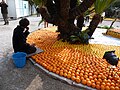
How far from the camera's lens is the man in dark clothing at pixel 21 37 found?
4.45m

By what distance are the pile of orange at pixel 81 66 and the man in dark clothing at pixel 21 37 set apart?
30cm

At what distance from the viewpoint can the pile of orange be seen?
354cm

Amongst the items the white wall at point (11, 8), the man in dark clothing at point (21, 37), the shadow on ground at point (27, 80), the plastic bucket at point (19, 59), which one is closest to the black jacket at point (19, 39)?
the man in dark clothing at point (21, 37)

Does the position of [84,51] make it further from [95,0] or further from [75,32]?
[95,0]

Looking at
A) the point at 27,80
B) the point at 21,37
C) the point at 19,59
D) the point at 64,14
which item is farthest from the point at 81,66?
the point at 64,14

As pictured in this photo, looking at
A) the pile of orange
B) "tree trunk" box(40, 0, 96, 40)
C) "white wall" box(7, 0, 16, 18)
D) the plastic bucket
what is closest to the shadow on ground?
the plastic bucket

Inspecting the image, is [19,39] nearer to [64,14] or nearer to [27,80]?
[27,80]

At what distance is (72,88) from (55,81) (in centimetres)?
43

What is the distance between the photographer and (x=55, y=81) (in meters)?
3.71

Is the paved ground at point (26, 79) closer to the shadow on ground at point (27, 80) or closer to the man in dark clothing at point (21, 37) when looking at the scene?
the shadow on ground at point (27, 80)

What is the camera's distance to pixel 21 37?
15.0ft

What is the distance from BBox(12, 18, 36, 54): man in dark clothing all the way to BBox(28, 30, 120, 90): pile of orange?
301 millimetres

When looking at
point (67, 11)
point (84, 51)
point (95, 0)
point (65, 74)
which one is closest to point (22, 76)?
point (65, 74)

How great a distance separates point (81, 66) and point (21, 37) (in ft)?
5.81
